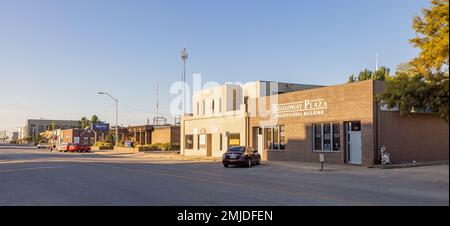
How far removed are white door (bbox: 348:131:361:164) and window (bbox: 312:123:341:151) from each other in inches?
37.8

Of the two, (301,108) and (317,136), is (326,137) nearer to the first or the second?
(317,136)

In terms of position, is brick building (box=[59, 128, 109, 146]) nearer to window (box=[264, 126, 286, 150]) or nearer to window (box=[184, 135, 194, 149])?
window (box=[184, 135, 194, 149])

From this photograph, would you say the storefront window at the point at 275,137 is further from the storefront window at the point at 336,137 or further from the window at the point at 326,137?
the storefront window at the point at 336,137

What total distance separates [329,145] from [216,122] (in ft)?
52.5

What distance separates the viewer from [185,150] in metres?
50.8

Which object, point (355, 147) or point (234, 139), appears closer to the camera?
point (355, 147)

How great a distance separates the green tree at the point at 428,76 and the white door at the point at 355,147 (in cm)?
925

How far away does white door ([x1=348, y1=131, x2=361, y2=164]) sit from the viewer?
2886cm

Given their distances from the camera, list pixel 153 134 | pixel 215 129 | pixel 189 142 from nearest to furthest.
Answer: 1. pixel 215 129
2. pixel 189 142
3. pixel 153 134

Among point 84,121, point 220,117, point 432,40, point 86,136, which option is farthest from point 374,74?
point 84,121

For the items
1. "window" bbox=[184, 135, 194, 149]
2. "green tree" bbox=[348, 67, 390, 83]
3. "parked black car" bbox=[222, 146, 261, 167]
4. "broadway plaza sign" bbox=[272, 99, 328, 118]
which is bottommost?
"parked black car" bbox=[222, 146, 261, 167]

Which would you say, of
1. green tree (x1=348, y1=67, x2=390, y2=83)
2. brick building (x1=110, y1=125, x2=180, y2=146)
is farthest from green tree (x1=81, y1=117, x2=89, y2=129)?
green tree (x1=348, y1=67, x2=390, y2=83)

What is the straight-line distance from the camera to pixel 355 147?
1149 inches

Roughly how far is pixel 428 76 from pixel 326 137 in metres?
13.5
